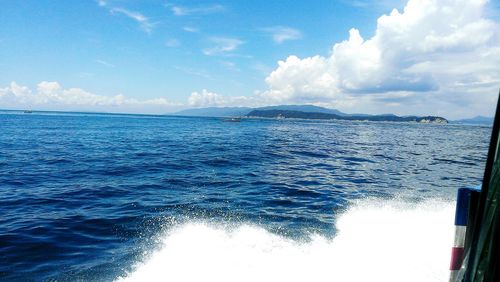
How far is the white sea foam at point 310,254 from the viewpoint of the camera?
716 cm

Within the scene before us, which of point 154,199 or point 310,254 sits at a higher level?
point 310,254

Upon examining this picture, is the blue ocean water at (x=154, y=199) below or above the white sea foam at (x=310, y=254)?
below

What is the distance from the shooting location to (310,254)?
8273 millimetres

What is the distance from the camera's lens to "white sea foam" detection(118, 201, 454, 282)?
282 inches

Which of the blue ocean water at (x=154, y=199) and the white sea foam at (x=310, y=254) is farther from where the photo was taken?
the blue ocean water at (x=154, y=199)

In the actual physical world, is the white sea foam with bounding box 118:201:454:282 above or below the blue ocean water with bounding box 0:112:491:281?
above

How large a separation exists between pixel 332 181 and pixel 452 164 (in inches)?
633

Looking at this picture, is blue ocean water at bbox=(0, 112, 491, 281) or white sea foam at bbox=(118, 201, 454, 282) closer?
white sea foam at bbox=(118, 201, 454, 282)

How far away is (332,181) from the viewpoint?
1950cm

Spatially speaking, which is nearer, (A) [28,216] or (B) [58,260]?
(B) [58,260]

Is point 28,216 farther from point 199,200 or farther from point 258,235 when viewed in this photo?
point 258,235

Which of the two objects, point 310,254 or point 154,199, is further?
point 154,199

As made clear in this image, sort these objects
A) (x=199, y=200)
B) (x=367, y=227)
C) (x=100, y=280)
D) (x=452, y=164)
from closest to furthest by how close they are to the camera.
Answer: (x=100, y=280) → (x=367, y=227) → (x=199, y=200) → (x=452, y=164)

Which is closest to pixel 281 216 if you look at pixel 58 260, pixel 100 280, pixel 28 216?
pixel 100 280
